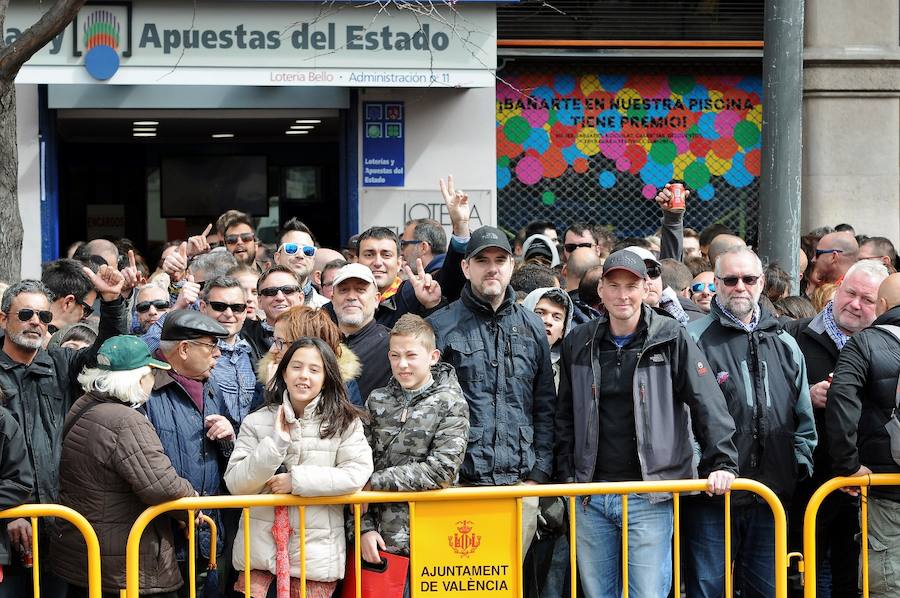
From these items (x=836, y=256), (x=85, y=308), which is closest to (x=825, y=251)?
(x=836, y=256)

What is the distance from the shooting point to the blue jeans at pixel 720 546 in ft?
19.4

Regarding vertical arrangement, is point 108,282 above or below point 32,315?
above

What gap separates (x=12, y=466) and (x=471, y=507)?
2.00 meters

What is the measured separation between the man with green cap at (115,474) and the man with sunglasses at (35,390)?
15 cm

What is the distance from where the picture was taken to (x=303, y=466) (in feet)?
17.7

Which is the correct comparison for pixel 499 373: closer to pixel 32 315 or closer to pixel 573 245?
pixel 32 315

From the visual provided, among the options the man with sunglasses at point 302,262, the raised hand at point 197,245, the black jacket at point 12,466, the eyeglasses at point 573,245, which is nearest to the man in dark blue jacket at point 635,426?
the man with sunglasses at point 302,262

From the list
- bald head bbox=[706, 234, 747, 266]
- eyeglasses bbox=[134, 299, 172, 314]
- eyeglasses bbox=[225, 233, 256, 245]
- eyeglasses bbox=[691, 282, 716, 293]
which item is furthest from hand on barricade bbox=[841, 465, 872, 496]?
eyeglasses bbox=[225, 233, 256, 245]

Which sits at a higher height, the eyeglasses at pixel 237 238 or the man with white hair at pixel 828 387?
the eyeglasses at pixel 237 238

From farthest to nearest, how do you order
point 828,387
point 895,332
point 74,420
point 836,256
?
point 836,256 < point 828,387 < point 895,332 < point 74,420

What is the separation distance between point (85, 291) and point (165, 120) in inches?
217

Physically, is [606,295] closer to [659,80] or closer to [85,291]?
[85,291]

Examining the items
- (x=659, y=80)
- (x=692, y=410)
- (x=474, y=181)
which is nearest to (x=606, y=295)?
(x=692, y=410)

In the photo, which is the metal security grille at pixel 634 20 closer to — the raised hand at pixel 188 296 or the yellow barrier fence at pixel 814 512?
the raised hand at pixel 188 296
